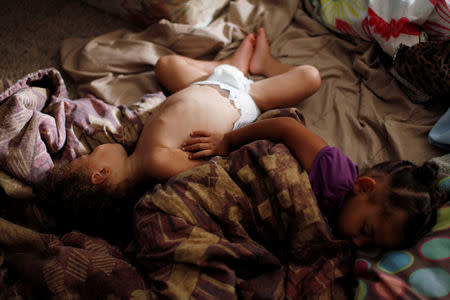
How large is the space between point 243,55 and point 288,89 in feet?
0.79

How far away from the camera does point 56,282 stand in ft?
2.44

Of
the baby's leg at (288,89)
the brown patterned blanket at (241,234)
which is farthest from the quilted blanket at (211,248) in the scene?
the baby's leg at (288,89)

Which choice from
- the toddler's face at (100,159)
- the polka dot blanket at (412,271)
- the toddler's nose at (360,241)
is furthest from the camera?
the toddler's face at (100,159)

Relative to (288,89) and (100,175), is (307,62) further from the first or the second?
(100,175)

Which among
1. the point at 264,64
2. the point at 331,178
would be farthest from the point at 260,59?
the point at 331,178

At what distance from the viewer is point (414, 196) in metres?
0.75

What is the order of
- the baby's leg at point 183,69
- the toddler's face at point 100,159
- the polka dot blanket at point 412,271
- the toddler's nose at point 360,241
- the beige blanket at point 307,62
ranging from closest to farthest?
the polka dot blanket at point 412,271
the toddler's nose at point 360,241
the toddler's face at point 100,159
the beige blanket at point 307,62
the baby's leg at point 183,69

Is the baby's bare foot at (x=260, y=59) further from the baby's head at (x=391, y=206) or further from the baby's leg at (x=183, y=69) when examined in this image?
the baby's head at (x=391, y=206)

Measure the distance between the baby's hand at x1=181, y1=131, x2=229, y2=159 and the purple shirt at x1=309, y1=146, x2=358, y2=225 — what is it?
0.89ft

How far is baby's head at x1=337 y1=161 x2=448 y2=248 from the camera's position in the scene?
750 mm

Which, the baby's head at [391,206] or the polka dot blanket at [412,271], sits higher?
the baby's head at [391,206]

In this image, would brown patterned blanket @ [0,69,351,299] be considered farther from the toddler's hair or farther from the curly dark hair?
the toddler's hair

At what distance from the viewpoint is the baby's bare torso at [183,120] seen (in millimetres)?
981

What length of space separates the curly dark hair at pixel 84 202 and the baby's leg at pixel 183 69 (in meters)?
0.40
